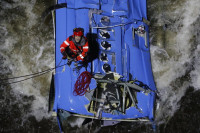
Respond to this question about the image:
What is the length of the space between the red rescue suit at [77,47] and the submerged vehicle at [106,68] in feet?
1.16

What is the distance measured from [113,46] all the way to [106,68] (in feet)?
2.04

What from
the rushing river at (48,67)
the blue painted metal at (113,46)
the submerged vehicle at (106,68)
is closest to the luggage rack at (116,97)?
the submerged vehicle at (106,68)

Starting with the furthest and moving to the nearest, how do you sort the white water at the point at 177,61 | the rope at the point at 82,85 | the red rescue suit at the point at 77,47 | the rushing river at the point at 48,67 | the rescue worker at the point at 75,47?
the white water at the point at 177,61 → the rushing river at the point at 48,67 → the rope at the point at 82,85 → the red rescue suit at the point at 77,47 → the rescue worker at the point at 75,47

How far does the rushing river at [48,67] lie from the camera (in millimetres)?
6309

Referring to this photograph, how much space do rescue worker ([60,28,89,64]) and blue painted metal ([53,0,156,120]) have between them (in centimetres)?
39

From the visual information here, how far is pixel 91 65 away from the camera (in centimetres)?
516

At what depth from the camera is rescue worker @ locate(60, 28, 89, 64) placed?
438cm

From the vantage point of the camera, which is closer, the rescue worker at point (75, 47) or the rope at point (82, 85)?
the rescue worker at point (75, 47)

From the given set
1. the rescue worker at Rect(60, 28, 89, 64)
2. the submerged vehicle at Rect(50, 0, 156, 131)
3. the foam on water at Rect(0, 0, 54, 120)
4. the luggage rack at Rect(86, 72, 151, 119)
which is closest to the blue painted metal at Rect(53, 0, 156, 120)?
the submerged vehicle at Rect(50, 0, 156, 131)

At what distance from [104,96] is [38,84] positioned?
2.34 meters

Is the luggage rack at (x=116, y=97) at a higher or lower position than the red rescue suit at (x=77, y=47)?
lower

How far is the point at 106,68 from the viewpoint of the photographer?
17.2 feet

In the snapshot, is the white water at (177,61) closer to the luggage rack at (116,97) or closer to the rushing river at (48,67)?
the rushing river at (48,67)

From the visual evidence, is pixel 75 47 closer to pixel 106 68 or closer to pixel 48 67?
pixel 106 68
